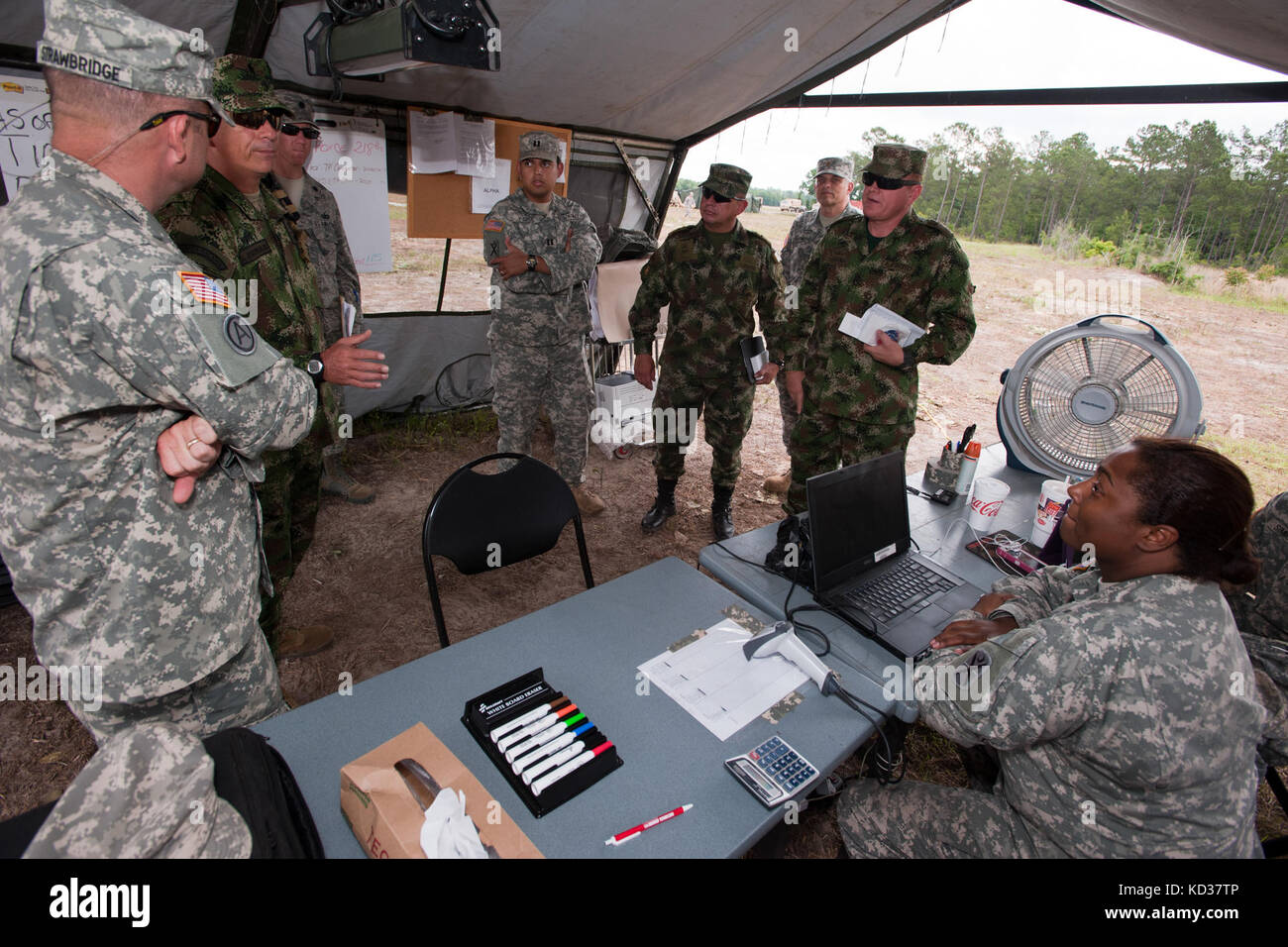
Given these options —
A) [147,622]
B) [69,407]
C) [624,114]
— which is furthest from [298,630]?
[624,114]

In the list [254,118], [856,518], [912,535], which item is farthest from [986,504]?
[254,118]

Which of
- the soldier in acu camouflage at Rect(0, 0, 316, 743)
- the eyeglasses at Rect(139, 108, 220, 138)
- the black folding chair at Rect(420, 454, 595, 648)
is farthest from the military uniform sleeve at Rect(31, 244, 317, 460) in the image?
the black folding chair at Rect(420, 454, 595, 648)

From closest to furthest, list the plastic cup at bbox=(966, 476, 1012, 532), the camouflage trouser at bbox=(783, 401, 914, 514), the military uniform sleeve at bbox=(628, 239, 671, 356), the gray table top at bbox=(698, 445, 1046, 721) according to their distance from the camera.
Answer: the gray table top at bbox=(698, 445, 1046, 721), the plastic cup at bbox=(966, 476, 1012, 532), the camouflage trouser at bbox=(783, 401, 914, 514), the military uniform sleeve at bbox=(628, 239, 671, 356)

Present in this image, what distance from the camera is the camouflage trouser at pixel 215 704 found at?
126 centimetres

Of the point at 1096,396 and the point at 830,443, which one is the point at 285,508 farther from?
the point at 1096,396

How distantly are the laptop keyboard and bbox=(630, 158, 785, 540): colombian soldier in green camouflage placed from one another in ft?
5.42

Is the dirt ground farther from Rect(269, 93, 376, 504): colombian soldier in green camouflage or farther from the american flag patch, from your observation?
the american flag patch

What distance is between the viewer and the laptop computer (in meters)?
1.56

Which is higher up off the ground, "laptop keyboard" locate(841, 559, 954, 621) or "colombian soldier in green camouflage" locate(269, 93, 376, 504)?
"colombian soldier in green camouflage" locate(269, 93, 376, 504)

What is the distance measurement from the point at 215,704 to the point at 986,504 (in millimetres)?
2313

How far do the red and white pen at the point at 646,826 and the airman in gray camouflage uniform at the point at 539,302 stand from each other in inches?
103

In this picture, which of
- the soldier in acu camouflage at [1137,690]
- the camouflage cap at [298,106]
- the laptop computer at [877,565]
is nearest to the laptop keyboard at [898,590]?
the laptop computer at [877,565]

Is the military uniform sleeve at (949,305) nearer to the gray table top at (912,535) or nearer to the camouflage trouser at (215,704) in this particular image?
the gray table top at (912,535)

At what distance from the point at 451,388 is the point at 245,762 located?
13.7 feet
